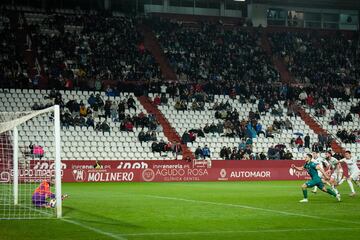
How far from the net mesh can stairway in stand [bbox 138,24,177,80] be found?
15.5 meters

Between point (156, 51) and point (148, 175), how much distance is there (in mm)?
18427

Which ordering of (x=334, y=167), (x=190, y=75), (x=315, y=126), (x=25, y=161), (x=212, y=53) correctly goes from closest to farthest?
(x=25, y=161), (x=334, y=167), (x=315, y=126), (x=190, y=75), (x=212, y=53)

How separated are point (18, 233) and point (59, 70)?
35756mm

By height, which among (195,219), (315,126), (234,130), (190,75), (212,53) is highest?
(212,53)

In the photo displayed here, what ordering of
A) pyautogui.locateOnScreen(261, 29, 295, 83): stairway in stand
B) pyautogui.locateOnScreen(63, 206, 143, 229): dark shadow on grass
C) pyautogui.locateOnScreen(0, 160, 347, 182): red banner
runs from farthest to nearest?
pyautogui.locateOnScreen(261, 29, 295, 83): stairway in stand
pyautogui.locateOnScreen(0, 160, 347, 182): red banner
pyautogui.locateOnScreen(63, 206, 143, 229): dark shadow on grass

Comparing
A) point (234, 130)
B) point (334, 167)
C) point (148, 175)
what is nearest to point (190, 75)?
point (234, 130)

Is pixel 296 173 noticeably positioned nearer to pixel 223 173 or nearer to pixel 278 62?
pixel 223 173

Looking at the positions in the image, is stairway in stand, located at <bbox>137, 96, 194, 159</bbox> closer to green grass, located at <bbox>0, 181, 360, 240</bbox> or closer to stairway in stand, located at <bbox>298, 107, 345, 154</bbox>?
stairway in stand, located at <bbox>298, 107, 345, 154</bbox>

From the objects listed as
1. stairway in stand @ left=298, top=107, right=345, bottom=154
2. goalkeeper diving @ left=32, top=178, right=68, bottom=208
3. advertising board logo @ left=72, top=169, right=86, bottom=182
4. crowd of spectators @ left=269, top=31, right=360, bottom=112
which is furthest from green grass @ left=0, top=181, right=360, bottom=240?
crowd of spectators @ left=269, top=31, right=360, bottom=112

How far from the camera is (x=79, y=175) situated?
39.8 metres

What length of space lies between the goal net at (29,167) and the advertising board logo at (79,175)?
1898mm

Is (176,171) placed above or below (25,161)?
below

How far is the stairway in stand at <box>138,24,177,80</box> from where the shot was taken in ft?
182

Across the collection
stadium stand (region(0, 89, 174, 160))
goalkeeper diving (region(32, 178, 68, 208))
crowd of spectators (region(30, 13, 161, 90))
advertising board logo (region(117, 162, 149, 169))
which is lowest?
goalkeeper diving (region(32, 178, 68, 208))
